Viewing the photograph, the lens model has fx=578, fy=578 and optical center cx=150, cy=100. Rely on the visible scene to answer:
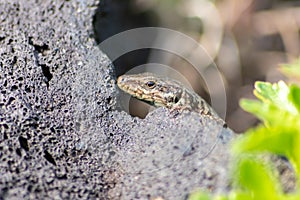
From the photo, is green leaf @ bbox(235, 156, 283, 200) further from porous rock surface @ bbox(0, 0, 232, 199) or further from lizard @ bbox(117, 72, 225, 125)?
lizard @ bbox(117, 72, 225, 125)

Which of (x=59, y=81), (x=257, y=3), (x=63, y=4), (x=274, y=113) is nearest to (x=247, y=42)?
(x=257, y=3)

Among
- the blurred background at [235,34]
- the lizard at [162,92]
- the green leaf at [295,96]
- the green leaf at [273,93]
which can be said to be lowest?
the blurred background at [235,34]

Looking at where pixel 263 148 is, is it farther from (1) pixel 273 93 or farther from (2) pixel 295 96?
(1) pixel 273 93

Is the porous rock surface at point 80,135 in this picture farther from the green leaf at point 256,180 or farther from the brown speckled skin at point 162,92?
the brown speckled skin at point 162,92

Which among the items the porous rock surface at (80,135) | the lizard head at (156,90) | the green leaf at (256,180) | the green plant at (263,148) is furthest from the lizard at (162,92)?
the green leaf at (256,180)

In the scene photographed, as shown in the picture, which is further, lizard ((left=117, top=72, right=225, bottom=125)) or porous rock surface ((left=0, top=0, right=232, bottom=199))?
lizard ((left=117, top=72, right=225, bottom=125))

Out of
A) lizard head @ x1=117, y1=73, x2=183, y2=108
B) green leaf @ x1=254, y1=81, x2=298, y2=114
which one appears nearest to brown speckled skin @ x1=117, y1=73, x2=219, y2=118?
lizard head @ x1=117, y1=73, x2=183, y2=108

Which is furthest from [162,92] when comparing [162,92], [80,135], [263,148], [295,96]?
[263,148]
